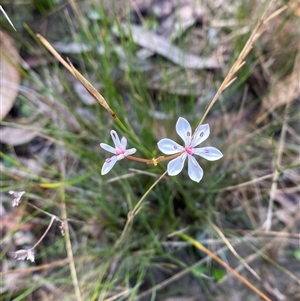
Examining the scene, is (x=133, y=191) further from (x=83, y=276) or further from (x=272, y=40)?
(x=272, y=40)

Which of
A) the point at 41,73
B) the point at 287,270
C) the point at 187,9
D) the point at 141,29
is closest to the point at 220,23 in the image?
the point at 187,9

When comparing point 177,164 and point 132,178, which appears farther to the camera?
point 132,178

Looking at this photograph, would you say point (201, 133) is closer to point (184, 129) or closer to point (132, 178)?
point (184, 129)

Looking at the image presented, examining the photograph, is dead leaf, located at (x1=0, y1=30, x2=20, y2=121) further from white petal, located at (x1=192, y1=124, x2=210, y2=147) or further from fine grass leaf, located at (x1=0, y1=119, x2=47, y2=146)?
white petal, located at (x1=192, y1=124, x2=210, y2=147)

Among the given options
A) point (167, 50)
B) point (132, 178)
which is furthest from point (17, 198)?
point (167, 50)

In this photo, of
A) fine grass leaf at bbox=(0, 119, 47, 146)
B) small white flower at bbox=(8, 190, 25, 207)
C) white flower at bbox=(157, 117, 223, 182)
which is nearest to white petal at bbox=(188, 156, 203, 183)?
white flower at bbox=(157, 117, 223, 182)
